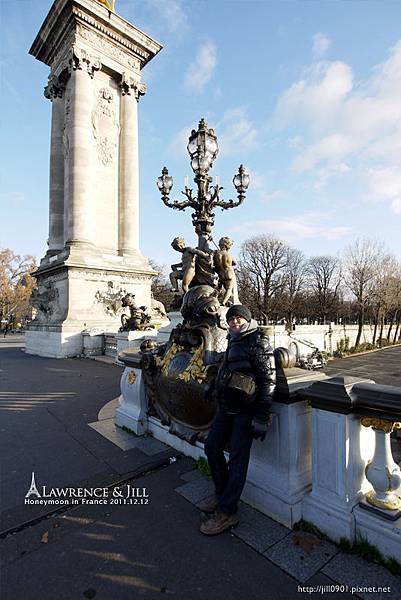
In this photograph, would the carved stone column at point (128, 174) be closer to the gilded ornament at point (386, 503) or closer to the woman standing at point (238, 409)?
the woman standing at point (238, 409)

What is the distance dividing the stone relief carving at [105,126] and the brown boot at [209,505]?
22924 mm

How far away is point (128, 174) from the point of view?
23.0 meters

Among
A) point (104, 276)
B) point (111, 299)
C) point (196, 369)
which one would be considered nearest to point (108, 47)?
point (104, 276)

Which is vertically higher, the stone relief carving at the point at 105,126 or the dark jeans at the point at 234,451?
the stone relief carving at the point at 105,126

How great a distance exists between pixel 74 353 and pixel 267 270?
35428 mm

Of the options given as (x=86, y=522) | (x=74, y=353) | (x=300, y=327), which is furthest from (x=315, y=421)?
(x=300, y=327)

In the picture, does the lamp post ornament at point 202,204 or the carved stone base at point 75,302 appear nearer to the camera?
the lamp post ornament at point 202,204

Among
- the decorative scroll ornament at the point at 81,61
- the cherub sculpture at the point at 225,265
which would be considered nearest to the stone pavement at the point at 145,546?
the cherub sculpture at the point at 225,265

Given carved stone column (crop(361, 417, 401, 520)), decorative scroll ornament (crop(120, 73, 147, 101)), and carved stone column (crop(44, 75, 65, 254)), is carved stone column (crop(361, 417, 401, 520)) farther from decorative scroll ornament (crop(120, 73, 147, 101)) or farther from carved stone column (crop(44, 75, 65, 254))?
decorative scroll ornament (crop(120, 73, 147, 101))

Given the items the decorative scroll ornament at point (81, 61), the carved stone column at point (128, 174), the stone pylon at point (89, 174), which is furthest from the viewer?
the carved stone column at point (128, 174)

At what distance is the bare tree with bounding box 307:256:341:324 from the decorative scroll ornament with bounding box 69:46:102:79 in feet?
151

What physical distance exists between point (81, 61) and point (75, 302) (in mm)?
14923

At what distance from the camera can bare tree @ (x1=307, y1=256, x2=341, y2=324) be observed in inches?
2203

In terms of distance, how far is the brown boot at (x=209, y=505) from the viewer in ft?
9.78
